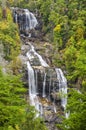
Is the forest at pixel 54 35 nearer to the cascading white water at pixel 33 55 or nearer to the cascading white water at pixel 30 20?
the cascading white water at pixel 33 55

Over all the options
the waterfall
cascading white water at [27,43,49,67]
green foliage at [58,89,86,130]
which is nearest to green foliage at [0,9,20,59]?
cascading white water at [27,43,49,67]

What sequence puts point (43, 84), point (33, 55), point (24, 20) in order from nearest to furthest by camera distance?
point (43, 84) → point (33, 55) → point (24, 20)

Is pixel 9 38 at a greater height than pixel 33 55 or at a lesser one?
greater

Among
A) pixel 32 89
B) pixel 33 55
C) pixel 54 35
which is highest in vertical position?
pixel 54 35

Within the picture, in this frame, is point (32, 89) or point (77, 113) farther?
point (32, 89)

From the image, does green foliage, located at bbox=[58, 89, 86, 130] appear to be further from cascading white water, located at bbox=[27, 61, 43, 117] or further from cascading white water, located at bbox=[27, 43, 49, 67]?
cascading white water, located at bbox=[27, 43, 49, 67]

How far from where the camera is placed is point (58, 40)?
60.2m

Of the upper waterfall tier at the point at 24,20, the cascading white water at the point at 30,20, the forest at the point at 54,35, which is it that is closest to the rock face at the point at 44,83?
the forest at the point at 54,35

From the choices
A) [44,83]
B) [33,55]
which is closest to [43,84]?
[44,83]

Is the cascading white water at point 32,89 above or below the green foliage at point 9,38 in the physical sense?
below

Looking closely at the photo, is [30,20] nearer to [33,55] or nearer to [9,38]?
[9,38]

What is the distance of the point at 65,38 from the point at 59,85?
16.5 metres

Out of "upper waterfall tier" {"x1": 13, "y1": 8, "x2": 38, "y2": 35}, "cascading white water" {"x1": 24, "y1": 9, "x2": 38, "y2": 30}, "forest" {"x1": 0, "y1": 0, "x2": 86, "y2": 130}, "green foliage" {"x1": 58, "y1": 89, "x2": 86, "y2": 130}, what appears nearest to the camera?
"green foliage" {"x1": 58, "y1": 89, "x2": 86, "y2": 130}

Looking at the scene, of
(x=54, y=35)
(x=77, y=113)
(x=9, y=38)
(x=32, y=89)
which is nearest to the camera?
(x=77, y=113)
